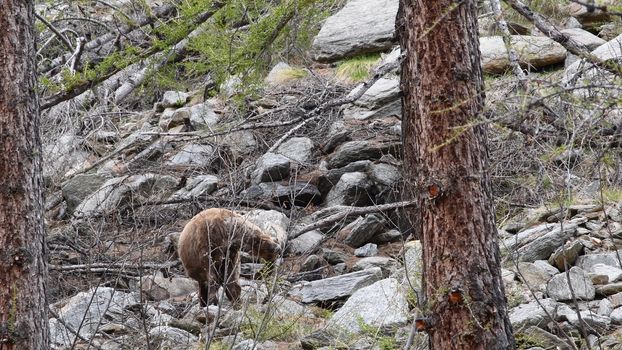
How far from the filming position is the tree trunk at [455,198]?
20.2 ft

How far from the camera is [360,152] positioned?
13812 mm

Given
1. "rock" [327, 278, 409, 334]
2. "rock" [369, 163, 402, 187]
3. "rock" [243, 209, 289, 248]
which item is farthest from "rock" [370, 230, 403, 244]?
"rock" [327, 278, 409, 334]

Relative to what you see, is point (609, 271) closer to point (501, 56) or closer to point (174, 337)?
point (174, 337)

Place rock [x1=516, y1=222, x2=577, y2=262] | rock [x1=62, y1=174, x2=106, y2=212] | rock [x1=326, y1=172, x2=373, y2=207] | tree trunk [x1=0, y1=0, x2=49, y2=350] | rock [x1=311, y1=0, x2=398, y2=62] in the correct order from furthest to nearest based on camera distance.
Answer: rock [x1=311, y1=0, x2=398, y2=62] < rock [x1=62, y1=174, x2=106, y2=212] < rock [x1=326, y1=172, x2=373, y2=207] < rock [x1=516, y1=222, x2=577, y2=262] < tree trunk [x1=0, y1=0, x2=49, y2=350]

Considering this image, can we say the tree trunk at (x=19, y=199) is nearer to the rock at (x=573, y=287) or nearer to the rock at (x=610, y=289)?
the rock at (x=573, y=287)

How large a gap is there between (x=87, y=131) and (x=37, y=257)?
831cm

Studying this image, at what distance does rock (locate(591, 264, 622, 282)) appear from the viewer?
337 inches

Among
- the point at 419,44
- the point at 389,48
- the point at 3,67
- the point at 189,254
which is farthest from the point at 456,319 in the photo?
the point at 389,48

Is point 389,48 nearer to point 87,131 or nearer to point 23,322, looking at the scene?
point 87,131

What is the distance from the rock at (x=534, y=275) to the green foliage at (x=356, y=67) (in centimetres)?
720

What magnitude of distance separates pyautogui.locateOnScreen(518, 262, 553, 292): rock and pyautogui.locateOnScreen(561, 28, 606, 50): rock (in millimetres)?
5567

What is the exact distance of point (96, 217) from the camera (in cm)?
1302

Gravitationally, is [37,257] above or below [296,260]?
above

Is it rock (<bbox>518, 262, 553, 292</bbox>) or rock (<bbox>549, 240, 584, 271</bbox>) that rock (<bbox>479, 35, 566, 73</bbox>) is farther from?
rock (<bbox>518, 262, 553, 292</bbox>)
